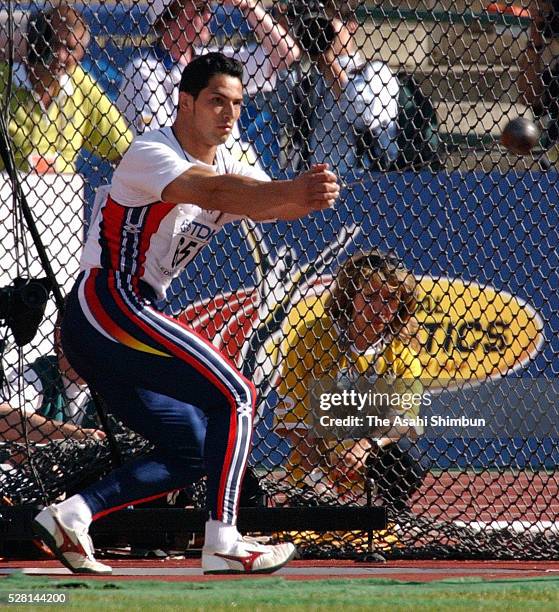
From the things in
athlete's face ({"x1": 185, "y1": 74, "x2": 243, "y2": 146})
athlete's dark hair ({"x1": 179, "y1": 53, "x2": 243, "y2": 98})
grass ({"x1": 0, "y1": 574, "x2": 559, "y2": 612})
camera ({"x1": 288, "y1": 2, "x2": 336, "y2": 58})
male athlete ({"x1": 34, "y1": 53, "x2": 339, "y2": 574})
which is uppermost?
camera ({"x1": 288, "y1": 2, "x2": 336, "y2": 58})

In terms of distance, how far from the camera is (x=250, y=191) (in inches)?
170

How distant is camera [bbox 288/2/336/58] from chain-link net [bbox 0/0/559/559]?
11 millimetres

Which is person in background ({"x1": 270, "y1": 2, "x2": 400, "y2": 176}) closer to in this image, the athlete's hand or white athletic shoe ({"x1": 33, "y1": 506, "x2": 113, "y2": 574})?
the athlete's hand

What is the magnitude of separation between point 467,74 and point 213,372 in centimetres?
255

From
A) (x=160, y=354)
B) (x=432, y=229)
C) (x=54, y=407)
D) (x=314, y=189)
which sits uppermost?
(x=432, y=229)

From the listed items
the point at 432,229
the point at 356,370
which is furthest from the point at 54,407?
the point at 432,229

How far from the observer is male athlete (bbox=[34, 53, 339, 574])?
15.2 ft

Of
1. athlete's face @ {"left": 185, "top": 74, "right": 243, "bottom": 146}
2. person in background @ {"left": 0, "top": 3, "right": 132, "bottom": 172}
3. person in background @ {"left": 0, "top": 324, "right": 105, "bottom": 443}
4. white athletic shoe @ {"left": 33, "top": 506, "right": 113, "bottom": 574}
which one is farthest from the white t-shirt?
person in background @ {"left": 0, "top": 324, "right": 105, "bottom": 443}

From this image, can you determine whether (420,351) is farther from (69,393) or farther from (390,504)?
(69,393)

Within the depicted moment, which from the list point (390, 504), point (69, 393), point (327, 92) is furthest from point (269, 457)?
point (327, 92)

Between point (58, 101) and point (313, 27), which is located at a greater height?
point (313, 27)

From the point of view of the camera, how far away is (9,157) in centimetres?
546

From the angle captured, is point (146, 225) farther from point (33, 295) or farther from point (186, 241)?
point (33, 295)

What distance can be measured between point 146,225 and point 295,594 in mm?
1441
